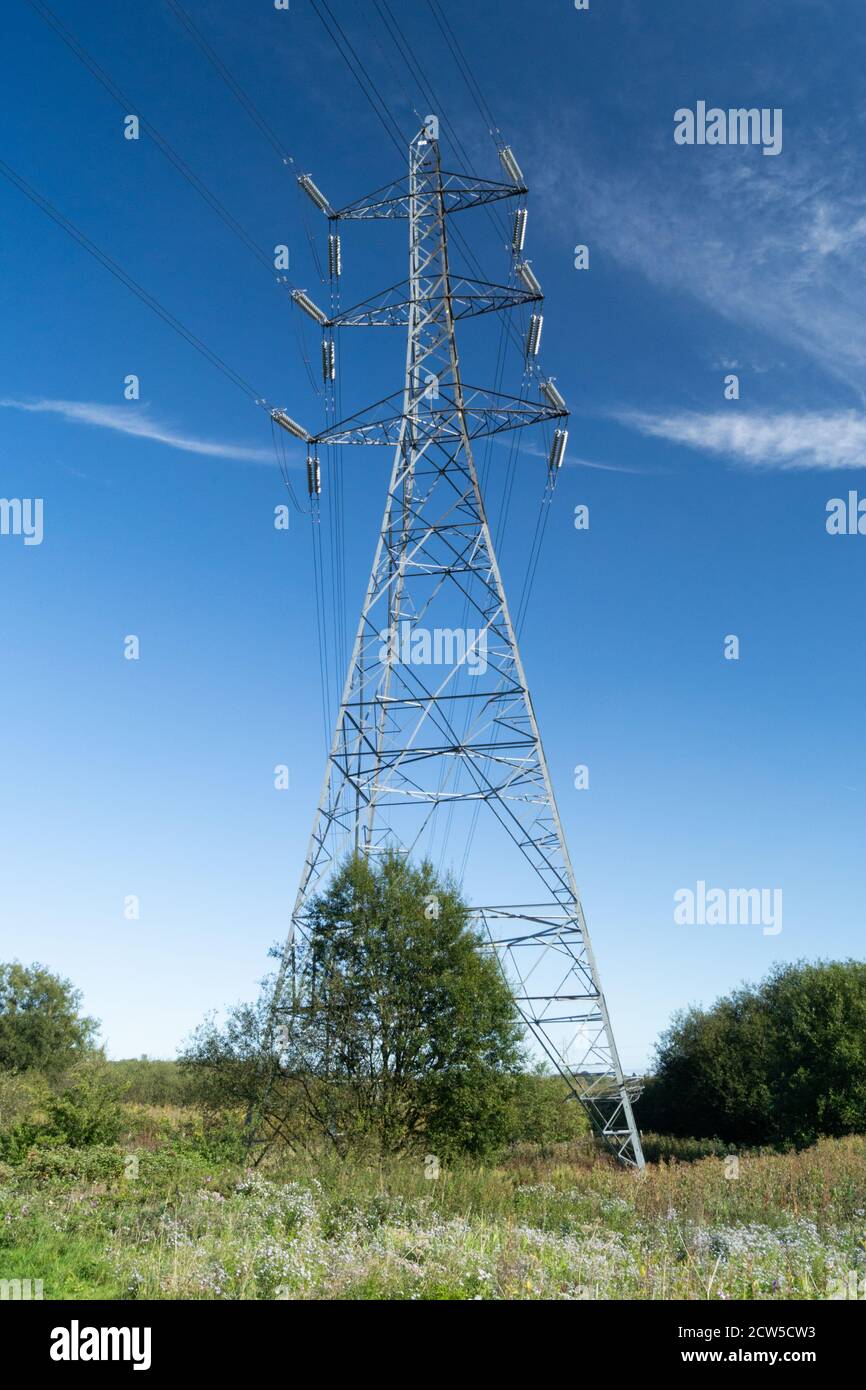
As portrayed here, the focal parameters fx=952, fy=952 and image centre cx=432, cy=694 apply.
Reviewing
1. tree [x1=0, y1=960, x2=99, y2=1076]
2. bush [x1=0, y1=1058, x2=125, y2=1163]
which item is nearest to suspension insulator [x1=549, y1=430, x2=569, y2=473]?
bush [x1=0, y1=1058, x2=125, y2=1163]

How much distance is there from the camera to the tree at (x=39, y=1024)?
46719mm

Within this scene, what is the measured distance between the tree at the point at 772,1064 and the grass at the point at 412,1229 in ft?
43.7

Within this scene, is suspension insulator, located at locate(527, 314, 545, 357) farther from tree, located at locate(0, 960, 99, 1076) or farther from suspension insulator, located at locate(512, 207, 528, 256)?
tree, located at locate(0, 960, 99, 1076)

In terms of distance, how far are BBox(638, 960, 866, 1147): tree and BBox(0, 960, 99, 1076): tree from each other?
28.7m

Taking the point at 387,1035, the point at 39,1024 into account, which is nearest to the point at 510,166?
the point at 387,1035

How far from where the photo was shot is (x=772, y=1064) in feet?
119

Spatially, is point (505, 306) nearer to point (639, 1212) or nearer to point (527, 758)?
point (527, 758)

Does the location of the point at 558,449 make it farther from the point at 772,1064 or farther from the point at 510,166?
the point at 772,1064

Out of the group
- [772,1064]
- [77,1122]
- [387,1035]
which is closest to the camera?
[387,1035]

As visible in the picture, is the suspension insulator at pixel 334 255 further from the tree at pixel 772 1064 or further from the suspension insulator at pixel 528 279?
the tree at pixel 772 1064

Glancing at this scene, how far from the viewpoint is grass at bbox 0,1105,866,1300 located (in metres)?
9.36

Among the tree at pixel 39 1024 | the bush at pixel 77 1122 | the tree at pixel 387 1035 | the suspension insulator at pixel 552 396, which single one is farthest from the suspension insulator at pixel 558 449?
the tree at pixel 39 1024

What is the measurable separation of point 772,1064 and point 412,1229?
28605 mm
